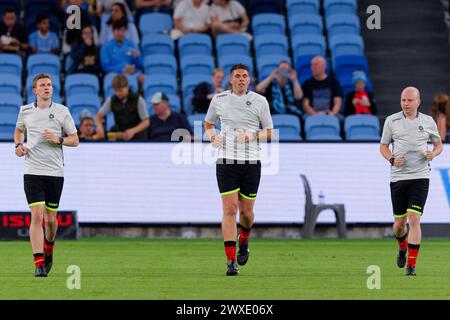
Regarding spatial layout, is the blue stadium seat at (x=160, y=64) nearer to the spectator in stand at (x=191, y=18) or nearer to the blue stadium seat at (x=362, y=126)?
the spectator in stand at (x=191, y=18)

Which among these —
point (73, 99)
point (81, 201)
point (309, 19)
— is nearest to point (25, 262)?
point (81, 201)

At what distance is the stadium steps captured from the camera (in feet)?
94.2

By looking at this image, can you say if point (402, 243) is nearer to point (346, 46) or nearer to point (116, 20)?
point (116, 20)

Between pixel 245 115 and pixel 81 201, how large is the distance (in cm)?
871

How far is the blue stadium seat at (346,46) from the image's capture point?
2889cm

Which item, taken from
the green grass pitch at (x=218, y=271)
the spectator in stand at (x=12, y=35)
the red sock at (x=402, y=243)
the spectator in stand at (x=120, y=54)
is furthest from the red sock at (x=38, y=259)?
the spectator in stand at (x=12, y=35)

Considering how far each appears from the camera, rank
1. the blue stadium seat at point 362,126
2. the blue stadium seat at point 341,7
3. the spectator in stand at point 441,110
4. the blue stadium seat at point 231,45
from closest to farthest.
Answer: the spectator in stand at point 441,110, the blue stadium seat at point 362,126, the blue stadium seat at point 231,45, the blue stadium seat at point 341,7

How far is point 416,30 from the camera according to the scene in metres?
30.1

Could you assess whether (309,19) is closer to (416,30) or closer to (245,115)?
(416,30)

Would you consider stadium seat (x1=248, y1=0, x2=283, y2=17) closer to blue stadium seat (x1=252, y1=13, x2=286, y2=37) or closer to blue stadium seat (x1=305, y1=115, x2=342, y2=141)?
blue stadium seat (x1=252, y1=13, x2=286, y2=37)

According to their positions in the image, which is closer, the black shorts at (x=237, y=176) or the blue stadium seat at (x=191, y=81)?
the black shorts at (x=237, y=176)

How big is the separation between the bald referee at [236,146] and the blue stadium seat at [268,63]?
1169 cm

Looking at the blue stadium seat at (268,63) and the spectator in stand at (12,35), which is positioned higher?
the spectator in stand at (12,35)
